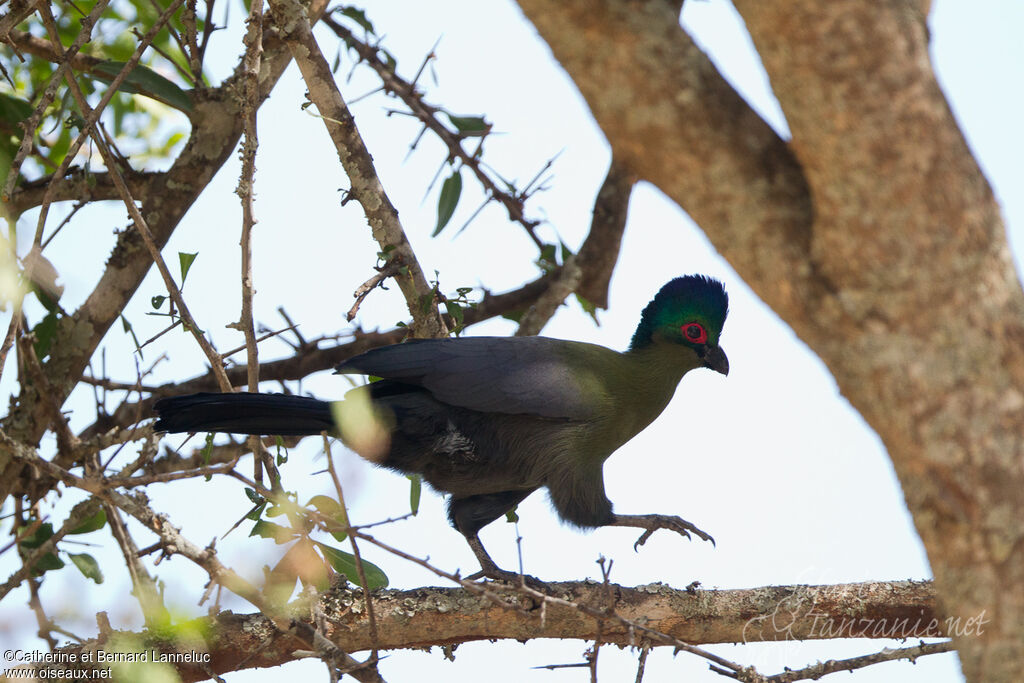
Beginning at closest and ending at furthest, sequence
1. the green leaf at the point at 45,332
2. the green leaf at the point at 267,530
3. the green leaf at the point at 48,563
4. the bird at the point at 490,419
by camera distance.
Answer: the green leaf at the point at 267,530
the bird at the point at 490,419
the green leaf at the point at 48,563
the green leaf at the point at 45,332

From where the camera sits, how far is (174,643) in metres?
2.78

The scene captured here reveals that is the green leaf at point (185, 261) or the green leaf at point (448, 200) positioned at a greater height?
the green leaf at point (448, 200)

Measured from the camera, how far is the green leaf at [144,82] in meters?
3.63

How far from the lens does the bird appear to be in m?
3.32

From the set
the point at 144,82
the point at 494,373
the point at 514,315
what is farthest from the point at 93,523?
the point at 514,315

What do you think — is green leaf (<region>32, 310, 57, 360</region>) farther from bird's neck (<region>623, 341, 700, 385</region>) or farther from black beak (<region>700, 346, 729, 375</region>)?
black beak (<region>700, 346, 729, 375</region>)

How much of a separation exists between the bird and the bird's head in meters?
0.23

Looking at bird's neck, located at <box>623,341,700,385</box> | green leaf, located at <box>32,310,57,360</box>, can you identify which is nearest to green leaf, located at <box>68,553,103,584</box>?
green leaf, located at <box>32,310,57,360</box>

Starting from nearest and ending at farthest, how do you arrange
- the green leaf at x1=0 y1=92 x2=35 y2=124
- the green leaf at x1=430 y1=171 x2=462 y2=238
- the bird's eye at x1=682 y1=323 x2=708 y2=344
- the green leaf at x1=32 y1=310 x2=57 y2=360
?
the green leaf at x1=32 y1=310 x2=57 y2=360, the green leaf at x1=430 y1=171 x2=462 y2=238, the green leaf at x1=0 y1=92 x2=35 y2=124, the bird's eye at x1=682 y1=323 x2=708 y2=344

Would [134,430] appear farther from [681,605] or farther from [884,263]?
[884,263]

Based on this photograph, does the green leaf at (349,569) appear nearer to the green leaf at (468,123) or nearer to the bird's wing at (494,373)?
the bird's wing at (494,373)

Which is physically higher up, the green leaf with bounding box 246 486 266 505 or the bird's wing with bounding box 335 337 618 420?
the bird's wing with bounding box 335 337 618 420

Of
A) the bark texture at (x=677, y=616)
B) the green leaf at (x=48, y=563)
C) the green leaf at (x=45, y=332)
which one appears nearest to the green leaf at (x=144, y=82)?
the green leaf at (x=45, y=332)

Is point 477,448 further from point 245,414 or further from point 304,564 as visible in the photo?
point 304,564
